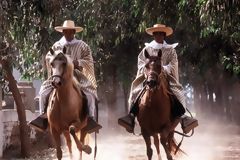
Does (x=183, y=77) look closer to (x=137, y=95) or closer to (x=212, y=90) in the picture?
(x=212, y=90)

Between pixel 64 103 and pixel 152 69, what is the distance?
5.84 ft

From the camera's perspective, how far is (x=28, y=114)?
20.4 m

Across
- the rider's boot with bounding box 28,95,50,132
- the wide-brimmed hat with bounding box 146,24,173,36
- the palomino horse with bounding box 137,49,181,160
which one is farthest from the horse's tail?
the rider's boot with bounding box 28,95,50,132

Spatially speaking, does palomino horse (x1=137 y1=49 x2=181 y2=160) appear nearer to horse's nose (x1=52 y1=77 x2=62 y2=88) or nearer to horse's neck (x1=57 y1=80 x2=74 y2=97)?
horse's neck (x1=57 y1=80 x2=74 y2=97)

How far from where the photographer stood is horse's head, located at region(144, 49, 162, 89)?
9.45m

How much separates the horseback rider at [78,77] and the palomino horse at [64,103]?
8.4 inches

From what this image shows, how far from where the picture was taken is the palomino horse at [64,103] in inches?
372

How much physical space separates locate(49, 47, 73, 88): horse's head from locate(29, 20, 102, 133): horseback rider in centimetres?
106

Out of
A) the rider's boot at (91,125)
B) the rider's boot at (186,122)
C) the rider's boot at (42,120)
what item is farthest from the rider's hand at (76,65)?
the rider's boot at (186,122)

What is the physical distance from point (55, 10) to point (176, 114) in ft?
12.4

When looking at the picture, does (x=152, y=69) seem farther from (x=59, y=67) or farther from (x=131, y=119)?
(x=131, y=119)

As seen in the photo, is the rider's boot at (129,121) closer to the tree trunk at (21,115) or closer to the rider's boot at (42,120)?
the rider's boot at (42,120)

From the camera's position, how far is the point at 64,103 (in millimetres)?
9984

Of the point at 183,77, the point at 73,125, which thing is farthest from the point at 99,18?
the point at 183,77
